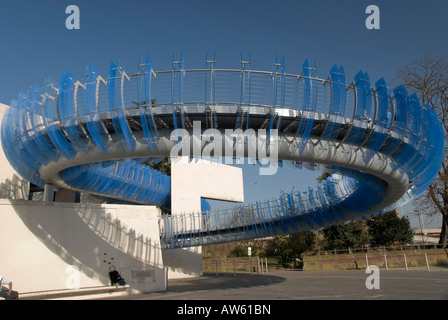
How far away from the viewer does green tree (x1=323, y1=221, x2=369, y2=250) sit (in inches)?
1291

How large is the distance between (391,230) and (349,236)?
3.61 meters

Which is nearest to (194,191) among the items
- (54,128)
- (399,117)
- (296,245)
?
(296,245)

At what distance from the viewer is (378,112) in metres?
13.0

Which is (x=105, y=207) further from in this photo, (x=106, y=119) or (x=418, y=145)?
(x=418, y=145)

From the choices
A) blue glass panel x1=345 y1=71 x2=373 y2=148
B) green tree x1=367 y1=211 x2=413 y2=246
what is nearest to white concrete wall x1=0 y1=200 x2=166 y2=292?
blue glass panel x1=345 y1=71 x2=373 y2=148

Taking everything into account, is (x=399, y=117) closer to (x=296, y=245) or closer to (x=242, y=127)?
(x=242, y=127)

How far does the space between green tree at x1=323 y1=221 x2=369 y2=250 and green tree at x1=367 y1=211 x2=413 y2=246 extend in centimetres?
110

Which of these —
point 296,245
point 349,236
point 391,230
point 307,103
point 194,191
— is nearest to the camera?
point 307,103

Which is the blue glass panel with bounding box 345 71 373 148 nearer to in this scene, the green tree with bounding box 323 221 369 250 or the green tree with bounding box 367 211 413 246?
the green tree with bounding box 323 221 369 250

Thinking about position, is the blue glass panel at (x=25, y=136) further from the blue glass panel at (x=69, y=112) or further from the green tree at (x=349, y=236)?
the green tree at (x=349, y=236)

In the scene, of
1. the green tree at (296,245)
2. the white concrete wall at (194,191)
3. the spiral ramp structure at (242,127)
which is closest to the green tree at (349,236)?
the green tree at (296,245)

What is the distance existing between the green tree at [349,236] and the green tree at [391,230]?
110 cm

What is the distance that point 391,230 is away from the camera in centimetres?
3225
